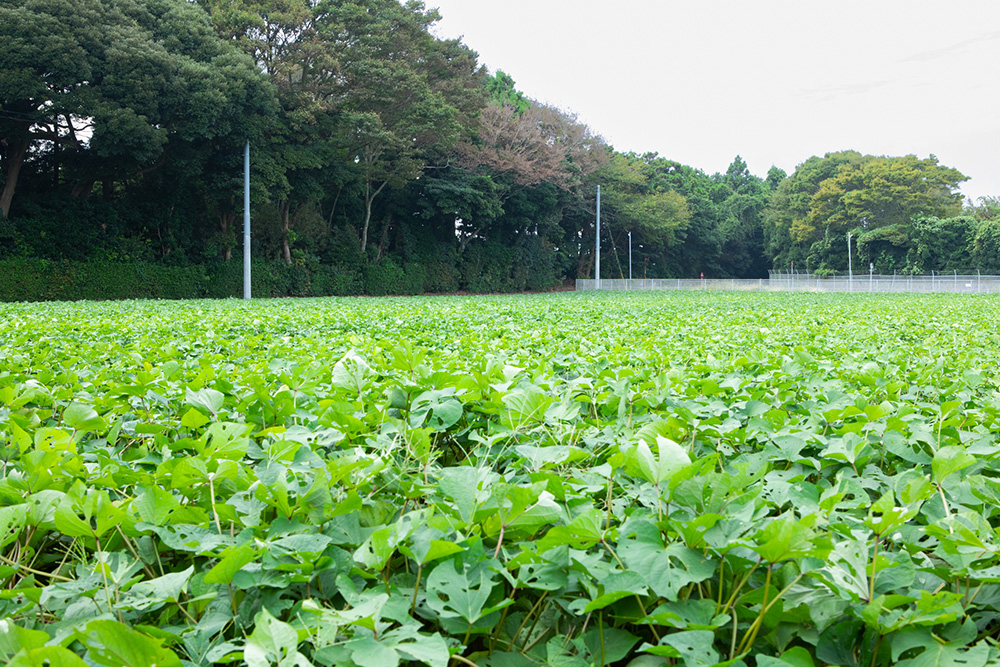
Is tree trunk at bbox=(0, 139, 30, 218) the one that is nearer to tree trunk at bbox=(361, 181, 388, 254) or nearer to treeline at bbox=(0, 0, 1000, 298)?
treeline at bbox=(0, 0, 1000, 298)

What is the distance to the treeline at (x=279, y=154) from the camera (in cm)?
1978

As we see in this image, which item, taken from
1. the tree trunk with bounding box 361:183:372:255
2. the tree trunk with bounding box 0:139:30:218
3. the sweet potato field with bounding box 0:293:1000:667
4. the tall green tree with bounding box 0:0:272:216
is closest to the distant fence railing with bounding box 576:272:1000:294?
the tree trunk with bounding box 361:183:372:255

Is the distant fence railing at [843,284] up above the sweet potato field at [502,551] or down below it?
above

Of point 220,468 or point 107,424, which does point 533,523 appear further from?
point 107,424

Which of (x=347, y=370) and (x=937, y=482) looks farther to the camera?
(x=347, y=370)

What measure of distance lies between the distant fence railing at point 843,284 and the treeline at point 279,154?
5488mm

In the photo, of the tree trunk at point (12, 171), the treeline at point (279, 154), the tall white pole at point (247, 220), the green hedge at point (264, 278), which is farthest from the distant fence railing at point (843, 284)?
the tree trunk at point (12, 171)

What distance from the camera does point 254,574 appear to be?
95 cm

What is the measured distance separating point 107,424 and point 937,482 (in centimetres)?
202

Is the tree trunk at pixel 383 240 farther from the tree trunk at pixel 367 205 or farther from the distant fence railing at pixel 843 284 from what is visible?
the distant fence railing at pixel 843 284

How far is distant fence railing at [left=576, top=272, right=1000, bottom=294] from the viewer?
47.4m

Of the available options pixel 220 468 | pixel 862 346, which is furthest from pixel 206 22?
pixel 220 468

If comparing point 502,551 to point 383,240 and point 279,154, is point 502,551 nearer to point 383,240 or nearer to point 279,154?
point 279,154

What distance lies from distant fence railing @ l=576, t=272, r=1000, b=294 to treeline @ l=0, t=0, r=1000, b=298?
18.0 feet
